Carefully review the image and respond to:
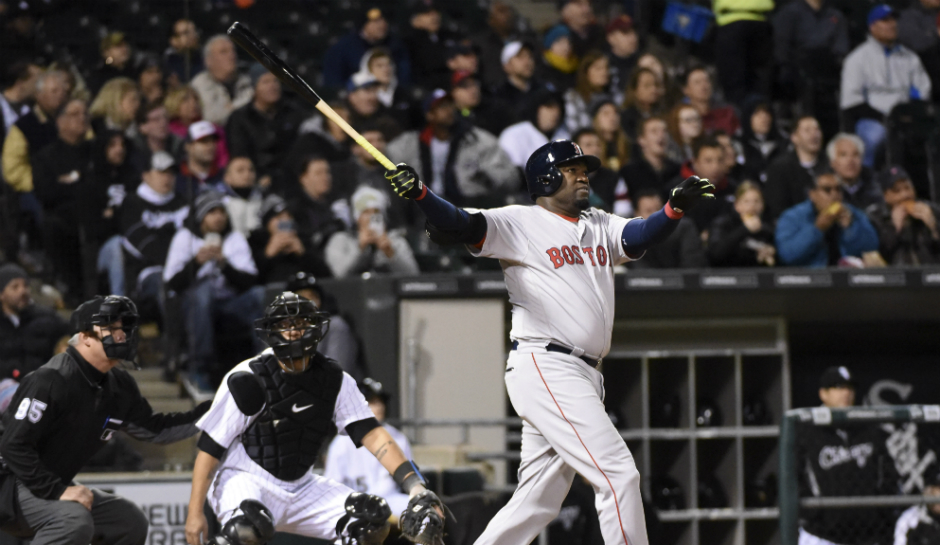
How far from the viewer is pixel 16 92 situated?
24.5ft

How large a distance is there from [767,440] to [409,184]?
16.5ft

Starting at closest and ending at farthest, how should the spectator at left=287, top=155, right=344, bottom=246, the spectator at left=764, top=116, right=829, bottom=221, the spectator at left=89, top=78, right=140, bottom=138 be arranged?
the spectator at left=89, top=78, right=140, bottom=138 < the spectator at left=287, top=155, right=344, bottom=246 < the spectator at left=764, top=116, right=829, bottom=221

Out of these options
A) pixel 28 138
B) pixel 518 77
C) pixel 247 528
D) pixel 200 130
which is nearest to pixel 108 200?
pixel 28 138

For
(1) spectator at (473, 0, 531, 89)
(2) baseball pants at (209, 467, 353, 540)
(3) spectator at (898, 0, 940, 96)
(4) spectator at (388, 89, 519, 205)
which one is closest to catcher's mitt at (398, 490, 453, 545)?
(2) baseball pants at (209, 467, 353, 540)

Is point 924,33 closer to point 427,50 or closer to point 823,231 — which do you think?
point 823,231

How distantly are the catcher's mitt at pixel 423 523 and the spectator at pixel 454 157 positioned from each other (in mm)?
4178

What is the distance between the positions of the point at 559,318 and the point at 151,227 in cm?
319

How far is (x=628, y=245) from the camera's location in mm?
4766

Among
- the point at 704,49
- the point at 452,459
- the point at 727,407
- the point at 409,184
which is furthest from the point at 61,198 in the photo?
the point at 704,49

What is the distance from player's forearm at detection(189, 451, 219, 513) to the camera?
4816 mm

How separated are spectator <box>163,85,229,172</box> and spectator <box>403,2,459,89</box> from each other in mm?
2325

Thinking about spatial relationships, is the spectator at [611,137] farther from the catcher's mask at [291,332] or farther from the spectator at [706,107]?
the catcher's mask at [291,332]

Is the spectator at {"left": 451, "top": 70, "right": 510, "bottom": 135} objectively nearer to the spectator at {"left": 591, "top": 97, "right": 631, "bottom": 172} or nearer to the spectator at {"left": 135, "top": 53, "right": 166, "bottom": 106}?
the spectator at {"left": 591, "top": 97, "right": 631, "bottom": 172}

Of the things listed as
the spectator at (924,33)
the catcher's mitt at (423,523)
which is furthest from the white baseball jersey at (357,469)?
the spectator at (924,33)
